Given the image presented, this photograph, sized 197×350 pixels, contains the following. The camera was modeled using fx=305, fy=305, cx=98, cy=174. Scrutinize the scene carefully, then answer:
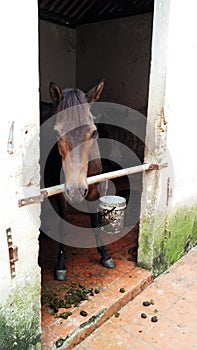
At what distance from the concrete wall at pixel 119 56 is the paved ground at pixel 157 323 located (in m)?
4.63

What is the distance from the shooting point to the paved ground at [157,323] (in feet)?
7.08

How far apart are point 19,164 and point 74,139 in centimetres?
54

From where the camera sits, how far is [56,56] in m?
Answer: 7.44

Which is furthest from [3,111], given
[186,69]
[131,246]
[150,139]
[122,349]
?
[131,246]

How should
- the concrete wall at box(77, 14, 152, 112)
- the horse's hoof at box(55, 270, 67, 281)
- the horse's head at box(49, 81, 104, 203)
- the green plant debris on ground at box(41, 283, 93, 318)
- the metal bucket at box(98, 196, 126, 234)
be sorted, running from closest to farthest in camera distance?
the horse's head at box(49, 81, 104, 203)
the green plant debris on ground at box(41, 283, 93, 318)
the horse's hoof at box(55, 270, 67, 281)
the metal bucket at box(98, 196, 126, 234)
the concrete wall at box(77, 14, 152, 112)

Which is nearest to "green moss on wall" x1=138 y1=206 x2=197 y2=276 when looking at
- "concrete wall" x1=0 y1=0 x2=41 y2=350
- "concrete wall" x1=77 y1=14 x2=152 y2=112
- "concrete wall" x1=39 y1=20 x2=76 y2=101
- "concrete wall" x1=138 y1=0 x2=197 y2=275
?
"concrete wall" x1=138 y1=0 x2=197 y2=275

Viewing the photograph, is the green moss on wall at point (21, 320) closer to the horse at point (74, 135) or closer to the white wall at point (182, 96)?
the horse at point (74, 135)

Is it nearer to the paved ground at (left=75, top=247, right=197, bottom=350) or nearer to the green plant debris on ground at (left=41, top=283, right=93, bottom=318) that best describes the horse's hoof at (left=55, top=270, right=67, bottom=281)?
the green plant debris on ground at (left=41, top=283, right=93, bottom=318)

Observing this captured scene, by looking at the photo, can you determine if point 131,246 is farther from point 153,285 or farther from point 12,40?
point 12,40

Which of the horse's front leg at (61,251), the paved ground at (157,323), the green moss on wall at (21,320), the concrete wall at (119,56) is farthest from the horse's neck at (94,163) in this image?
the concrete wall at (119,56)

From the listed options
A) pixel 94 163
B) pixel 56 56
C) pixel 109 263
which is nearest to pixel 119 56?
pixel 56 56

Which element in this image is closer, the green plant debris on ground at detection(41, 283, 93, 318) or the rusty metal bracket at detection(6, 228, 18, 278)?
the rusty metal bracket at detection(6, 228, 18, 278)

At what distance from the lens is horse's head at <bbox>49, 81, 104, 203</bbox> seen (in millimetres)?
1963

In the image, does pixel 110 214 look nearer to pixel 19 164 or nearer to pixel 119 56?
pixel 19 164
